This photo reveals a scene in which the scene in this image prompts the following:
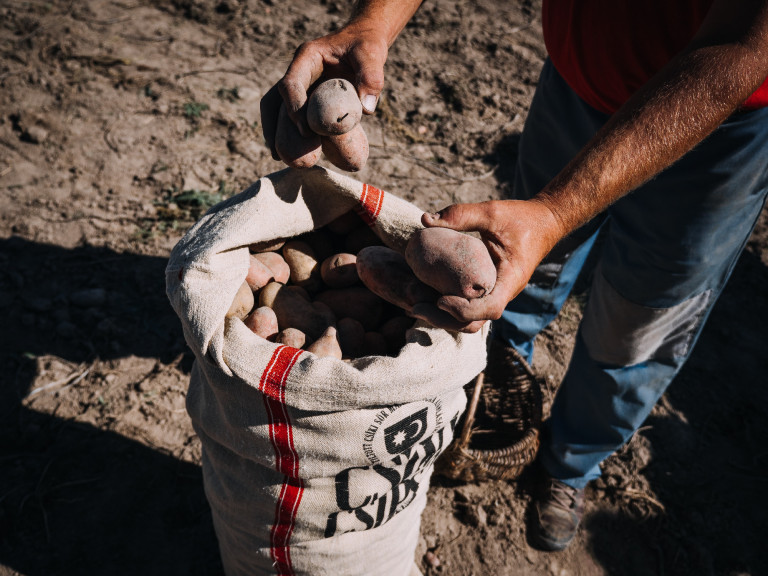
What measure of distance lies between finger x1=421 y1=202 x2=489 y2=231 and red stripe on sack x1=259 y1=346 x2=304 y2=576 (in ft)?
1.56

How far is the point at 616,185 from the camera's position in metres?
1.33

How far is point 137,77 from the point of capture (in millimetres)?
3582

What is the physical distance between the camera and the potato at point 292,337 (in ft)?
5.08

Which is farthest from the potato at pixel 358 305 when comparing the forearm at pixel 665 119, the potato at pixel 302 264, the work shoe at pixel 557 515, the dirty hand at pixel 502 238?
the work shoe at pixel 557 515

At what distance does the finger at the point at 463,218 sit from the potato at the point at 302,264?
2.09 ft

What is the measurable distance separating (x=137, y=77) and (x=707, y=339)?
13.0 ft

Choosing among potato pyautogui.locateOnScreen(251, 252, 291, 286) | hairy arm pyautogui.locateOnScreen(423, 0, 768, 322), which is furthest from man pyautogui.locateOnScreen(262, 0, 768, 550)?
potato pyautogui.locateOnScreen(251, 252, 291, 286)

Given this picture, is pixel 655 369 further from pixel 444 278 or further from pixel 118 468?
pixel 118 468

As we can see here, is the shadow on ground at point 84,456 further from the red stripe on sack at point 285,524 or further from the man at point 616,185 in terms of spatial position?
the man at point 616,185

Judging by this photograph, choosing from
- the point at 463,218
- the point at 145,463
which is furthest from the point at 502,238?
the point at 145,463

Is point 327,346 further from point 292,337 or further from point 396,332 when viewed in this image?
point 396,332

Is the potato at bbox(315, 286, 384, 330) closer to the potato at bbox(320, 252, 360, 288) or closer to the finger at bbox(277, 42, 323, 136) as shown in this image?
the potato at bbox(320, 252, 360, 288)

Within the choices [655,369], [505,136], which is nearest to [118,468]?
[655,369]

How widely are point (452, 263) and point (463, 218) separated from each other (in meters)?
0.13
